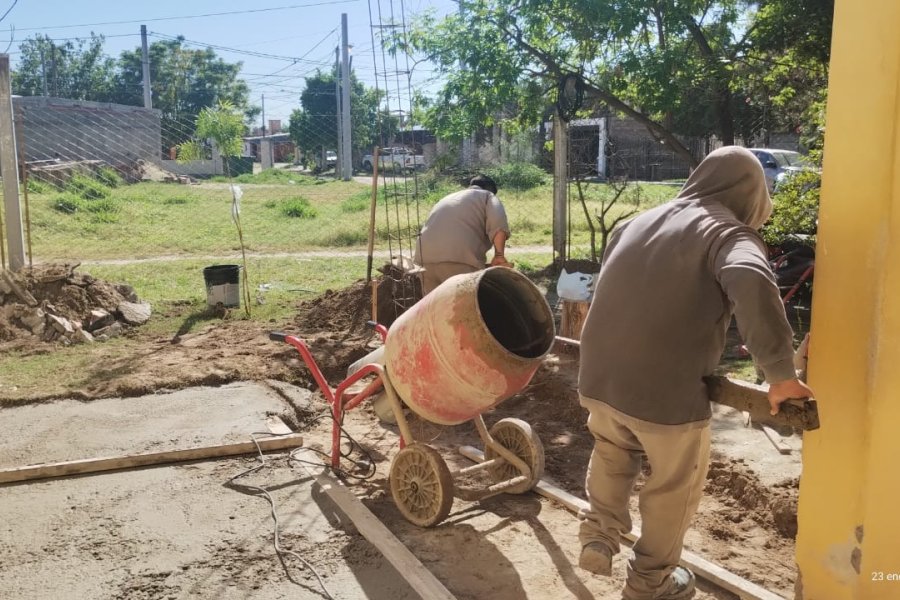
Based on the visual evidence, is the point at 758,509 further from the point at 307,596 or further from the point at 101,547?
the point at 101,547

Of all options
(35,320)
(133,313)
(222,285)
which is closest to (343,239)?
(222,285)

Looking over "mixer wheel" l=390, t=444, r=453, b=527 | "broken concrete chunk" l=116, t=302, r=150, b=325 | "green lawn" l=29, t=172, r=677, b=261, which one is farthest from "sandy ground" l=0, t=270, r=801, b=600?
"green lawn" l=29, t=172, r=677, b=261

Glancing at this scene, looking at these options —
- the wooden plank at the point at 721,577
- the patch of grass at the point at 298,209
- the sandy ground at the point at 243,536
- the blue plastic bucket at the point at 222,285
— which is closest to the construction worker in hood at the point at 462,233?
the sandy ground at the point at 243,536

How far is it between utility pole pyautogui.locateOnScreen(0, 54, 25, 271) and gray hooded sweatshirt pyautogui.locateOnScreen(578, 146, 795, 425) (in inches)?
331

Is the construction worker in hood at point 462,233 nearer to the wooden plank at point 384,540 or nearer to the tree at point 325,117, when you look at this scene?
the wooden plank at point 384,540

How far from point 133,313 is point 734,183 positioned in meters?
7.49

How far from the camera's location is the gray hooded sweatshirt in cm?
286

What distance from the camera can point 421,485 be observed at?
416cm

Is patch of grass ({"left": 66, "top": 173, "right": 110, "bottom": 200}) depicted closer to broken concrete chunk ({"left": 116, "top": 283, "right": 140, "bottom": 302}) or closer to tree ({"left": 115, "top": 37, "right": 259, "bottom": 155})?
broken concrete chunk ({"left": 116, "top": 283, "right": 140, "bottom": 302})

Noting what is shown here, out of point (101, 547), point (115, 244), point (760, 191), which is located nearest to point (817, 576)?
point (760, 191)

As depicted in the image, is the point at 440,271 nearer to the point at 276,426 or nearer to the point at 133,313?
the point at 276,426

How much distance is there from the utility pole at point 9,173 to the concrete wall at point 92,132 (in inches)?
565

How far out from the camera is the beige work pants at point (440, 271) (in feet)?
21.3

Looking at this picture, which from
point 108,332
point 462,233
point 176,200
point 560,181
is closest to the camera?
point 462,233
